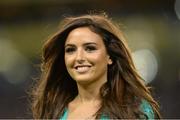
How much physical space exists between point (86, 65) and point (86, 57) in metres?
0.03

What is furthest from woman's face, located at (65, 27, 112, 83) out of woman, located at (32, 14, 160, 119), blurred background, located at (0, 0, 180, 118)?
blurred background, located at (0, 0, 180, 118)

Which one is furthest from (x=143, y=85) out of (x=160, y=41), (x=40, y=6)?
(x=40, y=6)

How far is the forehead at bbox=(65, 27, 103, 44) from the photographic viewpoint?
115 inches

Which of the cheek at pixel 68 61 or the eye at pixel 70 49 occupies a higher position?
the eye at pixel 70 49

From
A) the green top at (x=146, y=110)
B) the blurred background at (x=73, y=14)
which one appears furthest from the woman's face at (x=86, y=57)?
the blurred background at (x=73, y=14)

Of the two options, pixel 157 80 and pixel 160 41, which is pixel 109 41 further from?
pixel 160 41

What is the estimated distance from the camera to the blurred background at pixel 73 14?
582cm

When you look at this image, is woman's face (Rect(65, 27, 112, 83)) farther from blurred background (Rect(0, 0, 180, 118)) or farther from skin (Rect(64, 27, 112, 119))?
blurred background (Rect(0, 0, 180, 118))

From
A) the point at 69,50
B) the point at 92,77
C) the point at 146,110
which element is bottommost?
the point at 146,110

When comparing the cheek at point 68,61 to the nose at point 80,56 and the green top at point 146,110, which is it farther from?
the green top at point 146,110

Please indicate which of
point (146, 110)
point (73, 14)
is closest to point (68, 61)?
A: point (146, 110)

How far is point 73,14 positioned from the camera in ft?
20.4

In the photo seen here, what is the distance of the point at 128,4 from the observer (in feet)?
21.4

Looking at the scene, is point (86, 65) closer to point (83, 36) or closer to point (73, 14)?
point (83, 36)
